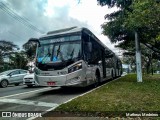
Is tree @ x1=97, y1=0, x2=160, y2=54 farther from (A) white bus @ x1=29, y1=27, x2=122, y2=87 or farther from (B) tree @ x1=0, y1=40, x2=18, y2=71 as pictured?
(B) tree @ x1=0, y1=40, x2=18, y2=71

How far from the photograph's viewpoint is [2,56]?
56156 mm

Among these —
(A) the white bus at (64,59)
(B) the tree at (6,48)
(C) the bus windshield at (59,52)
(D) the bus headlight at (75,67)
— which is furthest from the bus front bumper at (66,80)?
(B) the tree at (6,48)

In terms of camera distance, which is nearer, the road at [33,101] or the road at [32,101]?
the road at [33,101]

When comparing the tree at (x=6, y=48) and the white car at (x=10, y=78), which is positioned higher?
the tree at (x=6, y=48)

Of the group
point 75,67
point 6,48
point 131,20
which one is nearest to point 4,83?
point 75,67

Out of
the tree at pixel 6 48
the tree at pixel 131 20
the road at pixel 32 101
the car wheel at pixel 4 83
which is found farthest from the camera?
the tree at pixel 6 48

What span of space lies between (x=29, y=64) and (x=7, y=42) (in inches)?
384

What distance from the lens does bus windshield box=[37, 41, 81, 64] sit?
10352 millimetres

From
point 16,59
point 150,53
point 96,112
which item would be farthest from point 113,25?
point 16,59

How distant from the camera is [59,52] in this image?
10602mm

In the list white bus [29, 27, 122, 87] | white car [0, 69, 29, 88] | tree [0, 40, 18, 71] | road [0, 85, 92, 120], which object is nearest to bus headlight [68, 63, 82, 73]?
white bus [29, 27, 122, 87]

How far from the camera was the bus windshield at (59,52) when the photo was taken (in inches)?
408

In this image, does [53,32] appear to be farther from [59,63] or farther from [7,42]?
[7,42]

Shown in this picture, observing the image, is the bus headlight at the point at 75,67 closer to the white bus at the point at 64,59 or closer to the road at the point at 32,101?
the white bus at the point at 64,59
